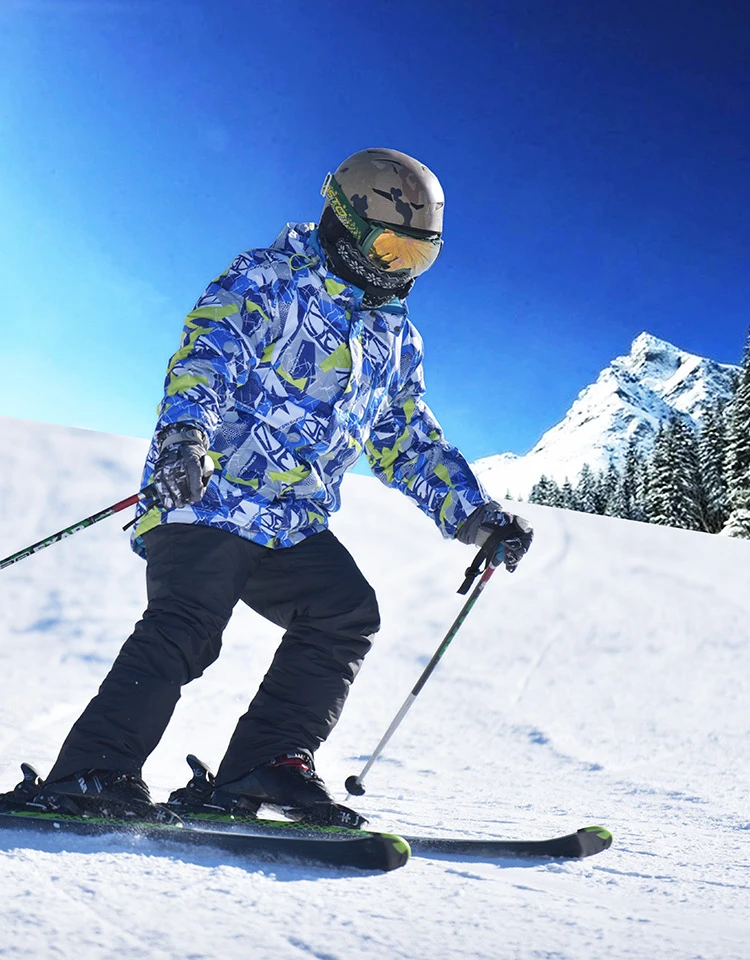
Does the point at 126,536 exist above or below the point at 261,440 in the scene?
above

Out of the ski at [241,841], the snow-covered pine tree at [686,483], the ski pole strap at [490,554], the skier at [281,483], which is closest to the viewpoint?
the ski at [241,841]

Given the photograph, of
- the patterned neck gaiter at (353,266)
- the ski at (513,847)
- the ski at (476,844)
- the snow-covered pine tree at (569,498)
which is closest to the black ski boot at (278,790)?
the ski at (476,844)

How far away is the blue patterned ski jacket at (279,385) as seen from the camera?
2.08 metres

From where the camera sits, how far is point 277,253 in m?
2.33

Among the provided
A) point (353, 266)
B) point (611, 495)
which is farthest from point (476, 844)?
point (611, 495)

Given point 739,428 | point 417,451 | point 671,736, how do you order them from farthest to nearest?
1. point 739,428
2. point 671,736
3. point 417,451

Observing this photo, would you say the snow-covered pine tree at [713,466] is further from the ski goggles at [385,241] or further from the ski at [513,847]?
the ski at [513,847]

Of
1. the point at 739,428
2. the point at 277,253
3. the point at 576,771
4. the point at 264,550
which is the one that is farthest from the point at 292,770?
the point at 739,428

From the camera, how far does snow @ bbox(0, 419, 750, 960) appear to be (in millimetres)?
1155

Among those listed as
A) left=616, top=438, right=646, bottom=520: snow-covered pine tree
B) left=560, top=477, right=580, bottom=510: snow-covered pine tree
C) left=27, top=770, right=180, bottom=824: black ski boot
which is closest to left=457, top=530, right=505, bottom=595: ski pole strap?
left=27, top=770, right=180, bottom=824: black ski boot

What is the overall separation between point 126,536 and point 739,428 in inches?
977

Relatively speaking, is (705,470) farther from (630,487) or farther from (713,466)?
(630,487)

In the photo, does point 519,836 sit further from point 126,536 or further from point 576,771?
point 126,536

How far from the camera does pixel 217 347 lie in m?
2.09
